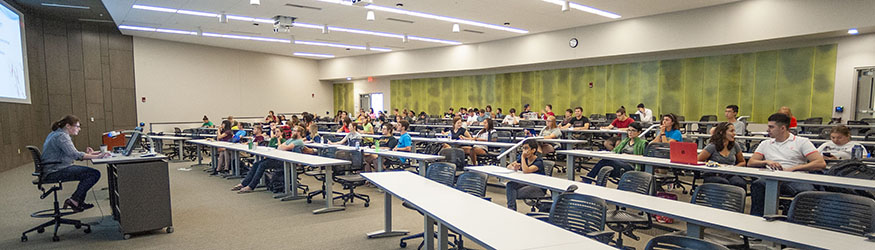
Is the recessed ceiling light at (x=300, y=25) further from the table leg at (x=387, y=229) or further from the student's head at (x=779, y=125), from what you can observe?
the student's head at (x=779, y=125)

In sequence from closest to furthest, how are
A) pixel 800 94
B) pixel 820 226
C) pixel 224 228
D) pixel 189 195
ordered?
1. pixel 820 226
2. pixel 224 228
3. pixel 189 195
4. pixel 800 94

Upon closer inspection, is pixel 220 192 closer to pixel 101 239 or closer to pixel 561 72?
pixel 101 239

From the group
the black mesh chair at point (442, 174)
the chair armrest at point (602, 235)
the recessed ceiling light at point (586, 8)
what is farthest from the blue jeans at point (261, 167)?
the recessed ceiling light at point (586, 8)

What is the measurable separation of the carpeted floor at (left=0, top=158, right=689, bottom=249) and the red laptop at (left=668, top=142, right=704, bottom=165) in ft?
2.51

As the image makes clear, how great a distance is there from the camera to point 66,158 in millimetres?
5121

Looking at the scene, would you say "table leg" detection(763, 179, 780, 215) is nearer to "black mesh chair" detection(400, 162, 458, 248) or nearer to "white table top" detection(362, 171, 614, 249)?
"white table top" detection(362, 171, 614, 249)

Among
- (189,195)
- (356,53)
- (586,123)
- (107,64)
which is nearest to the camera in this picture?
(189,195)

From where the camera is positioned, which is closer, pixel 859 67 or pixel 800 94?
pixel 859 67

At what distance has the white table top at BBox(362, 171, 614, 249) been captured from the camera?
8.08ft

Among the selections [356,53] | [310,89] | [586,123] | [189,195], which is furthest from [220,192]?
[310,89]

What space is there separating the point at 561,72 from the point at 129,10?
13.5 m

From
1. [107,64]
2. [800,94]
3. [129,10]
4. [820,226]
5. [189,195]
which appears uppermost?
[129,10]

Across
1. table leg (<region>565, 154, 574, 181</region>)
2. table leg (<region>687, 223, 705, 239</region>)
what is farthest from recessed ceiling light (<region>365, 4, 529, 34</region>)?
table leg (<region>687, 223, 705, 239</region>)

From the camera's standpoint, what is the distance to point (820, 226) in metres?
3.08
